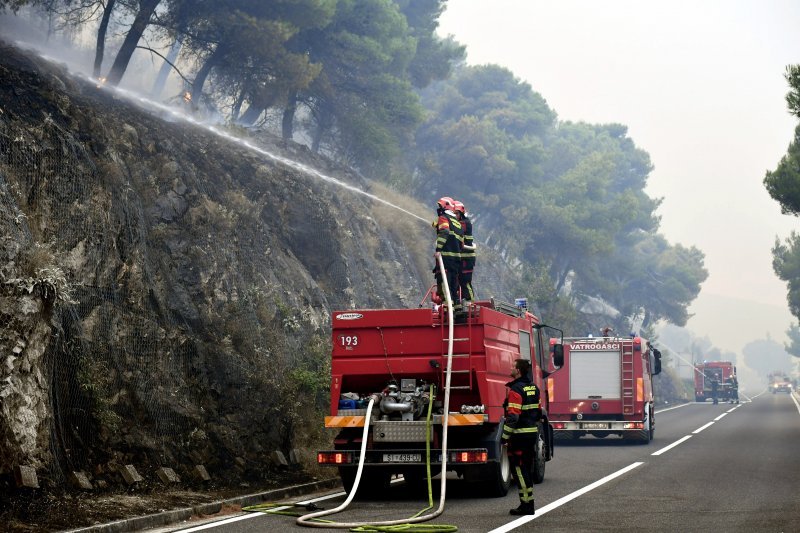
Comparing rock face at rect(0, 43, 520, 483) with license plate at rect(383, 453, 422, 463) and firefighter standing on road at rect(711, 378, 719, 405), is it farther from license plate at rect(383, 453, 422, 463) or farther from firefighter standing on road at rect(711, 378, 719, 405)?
firefighter standing on road at rect(711, 378, 719, 405)

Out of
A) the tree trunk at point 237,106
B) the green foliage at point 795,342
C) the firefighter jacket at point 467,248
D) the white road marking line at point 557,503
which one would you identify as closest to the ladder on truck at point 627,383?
the white road marking line at point 557,503

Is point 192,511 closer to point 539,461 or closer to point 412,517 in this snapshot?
point 412,517

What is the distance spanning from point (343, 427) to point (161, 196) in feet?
31.7

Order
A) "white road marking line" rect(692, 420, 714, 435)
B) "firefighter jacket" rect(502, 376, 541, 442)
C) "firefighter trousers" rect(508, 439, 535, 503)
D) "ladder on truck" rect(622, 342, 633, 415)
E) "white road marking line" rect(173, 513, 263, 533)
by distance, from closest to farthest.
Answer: "white road marking line" rect(173, 513, 263, 533) → "firefighter trousers" rect(508, 439, 535, 503) → "firefighter jacket" rect(502, 376, 541, 442) → "ladder on truck" rect(622, 342, 633, 415) → "white road marking line" rect(692, 420, 714, 435)

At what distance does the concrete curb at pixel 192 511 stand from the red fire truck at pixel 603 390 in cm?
1142

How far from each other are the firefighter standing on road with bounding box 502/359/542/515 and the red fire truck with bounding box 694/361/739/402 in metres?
55.7

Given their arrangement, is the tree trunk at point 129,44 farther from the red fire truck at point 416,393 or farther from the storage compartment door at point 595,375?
the red fire truck at point 416,393

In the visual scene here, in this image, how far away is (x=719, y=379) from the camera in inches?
2547

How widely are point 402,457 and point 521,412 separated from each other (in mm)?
2004

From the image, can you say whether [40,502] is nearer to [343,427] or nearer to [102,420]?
[102,420]

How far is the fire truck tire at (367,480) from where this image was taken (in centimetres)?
1349


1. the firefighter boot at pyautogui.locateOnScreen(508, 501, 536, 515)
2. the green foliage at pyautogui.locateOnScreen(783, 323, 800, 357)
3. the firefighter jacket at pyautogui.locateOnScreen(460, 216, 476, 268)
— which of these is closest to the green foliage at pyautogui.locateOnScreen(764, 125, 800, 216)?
the firefighter jacket at pyautogui.locateOnScreen(460, 216, 476, 268)

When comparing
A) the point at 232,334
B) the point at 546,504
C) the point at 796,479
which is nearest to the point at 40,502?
Result: the point at 546,504

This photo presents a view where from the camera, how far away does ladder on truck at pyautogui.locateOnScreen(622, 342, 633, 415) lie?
2497cm
